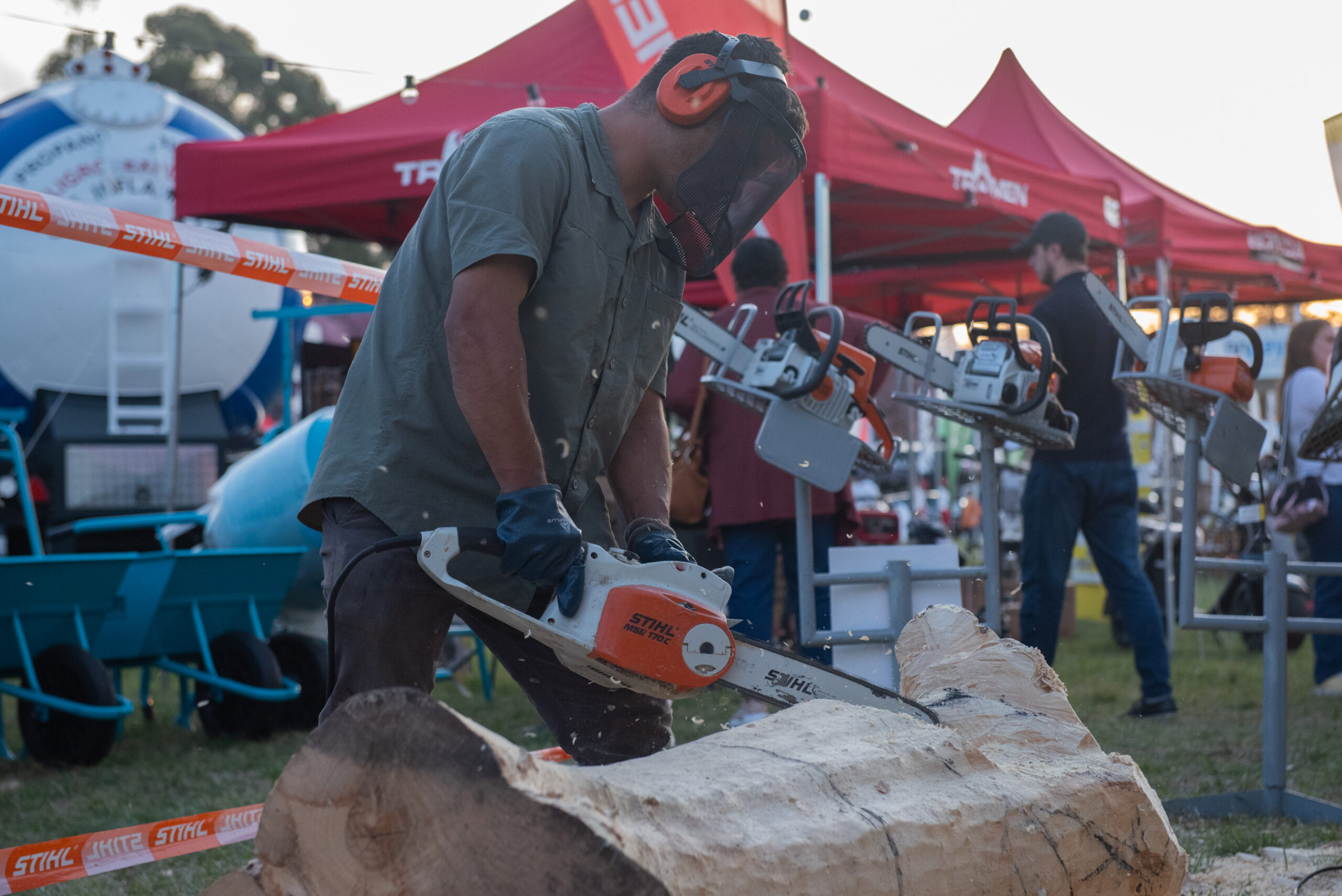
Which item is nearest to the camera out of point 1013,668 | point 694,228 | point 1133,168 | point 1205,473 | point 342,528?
point 342,528

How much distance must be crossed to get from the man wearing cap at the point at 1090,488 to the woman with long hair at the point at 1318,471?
101cm

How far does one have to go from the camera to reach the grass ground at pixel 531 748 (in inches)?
127

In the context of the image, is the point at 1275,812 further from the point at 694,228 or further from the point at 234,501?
the point at 234,501

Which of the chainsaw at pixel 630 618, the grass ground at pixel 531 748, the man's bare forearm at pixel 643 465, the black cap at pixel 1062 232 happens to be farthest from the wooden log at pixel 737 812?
the black cap at pixel 1062 232

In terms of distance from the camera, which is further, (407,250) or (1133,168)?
(1133,168)

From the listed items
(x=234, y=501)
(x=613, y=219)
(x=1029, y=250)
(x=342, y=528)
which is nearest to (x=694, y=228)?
(x=613, y=219)

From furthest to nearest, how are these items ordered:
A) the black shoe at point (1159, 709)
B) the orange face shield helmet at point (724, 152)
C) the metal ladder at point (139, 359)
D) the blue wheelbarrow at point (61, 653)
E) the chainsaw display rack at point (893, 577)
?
1. the metal ladder at point (139, 359)
2. the black shoe at point (1159, 709)
3. the blue wheelbarrow at point (61, 653)
4. the chainsaw display rack at point (893, 577)
5. the orange face shield helmet at point (724, 152)

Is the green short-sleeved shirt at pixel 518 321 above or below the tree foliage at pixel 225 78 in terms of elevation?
below

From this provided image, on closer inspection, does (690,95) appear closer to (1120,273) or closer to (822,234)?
(822,234)

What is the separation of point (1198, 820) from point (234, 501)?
14.5 ft

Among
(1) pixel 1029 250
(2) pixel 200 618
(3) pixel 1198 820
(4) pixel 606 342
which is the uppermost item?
(1) pixel 1029 250

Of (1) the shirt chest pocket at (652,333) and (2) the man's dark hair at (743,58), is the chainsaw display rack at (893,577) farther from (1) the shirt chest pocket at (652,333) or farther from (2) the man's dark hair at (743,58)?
(2) the man's dark hair at (743,58)

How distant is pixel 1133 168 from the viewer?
10.6 m

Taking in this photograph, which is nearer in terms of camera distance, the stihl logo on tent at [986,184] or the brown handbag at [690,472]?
the brown handbag at [690,472]
